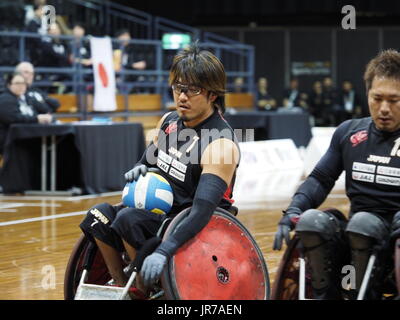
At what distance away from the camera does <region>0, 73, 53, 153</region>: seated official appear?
1186cm

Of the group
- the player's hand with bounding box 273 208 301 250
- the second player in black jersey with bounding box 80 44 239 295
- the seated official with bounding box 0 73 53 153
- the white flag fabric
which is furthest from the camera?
the white flag fabric

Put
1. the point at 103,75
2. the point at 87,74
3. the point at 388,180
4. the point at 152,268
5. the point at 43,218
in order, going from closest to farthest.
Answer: the point at 152,268, the point at 388,180, the point at 43,218, the point at 103,75, the point at 87,74

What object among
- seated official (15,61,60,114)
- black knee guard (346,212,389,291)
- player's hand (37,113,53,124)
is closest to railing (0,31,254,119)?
seated official (15,61,60,114)

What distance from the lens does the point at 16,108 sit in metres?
12.0

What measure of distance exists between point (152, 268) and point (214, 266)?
37cm

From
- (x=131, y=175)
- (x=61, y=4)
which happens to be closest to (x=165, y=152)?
(x=131, y=175)

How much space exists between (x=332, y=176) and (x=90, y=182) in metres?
7.90

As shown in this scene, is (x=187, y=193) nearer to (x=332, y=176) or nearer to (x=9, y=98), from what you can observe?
(x=332, y=176)

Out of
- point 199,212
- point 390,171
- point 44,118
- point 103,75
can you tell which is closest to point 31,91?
point 44,118

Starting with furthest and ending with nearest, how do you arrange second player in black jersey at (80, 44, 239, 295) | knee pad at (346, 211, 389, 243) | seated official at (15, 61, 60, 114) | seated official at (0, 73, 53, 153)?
1. seated official at (15, 61, 60, 114)
2. seated official at (0, 73, 53, 153)
3. second player in black jersey at (80, 44, 239, 295)
4. knee pad at (346, 211, 389, 243)

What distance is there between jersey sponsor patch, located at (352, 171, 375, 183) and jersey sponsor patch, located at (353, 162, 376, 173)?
0.02 m

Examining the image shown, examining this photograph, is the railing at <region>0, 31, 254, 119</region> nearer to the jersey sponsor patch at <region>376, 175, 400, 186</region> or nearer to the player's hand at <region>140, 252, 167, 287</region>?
the player's hand at <region>140, 252, 167, 287</region>

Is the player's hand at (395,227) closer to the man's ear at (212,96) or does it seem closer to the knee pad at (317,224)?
the knee pad at (317,224)

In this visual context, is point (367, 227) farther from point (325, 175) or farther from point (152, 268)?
point (152, 268)
